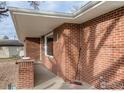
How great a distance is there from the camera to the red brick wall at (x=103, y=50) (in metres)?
5.16

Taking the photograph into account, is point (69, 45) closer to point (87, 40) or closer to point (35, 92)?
point (87, 40)

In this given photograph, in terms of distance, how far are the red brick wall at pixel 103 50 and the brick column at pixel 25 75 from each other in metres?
2.03

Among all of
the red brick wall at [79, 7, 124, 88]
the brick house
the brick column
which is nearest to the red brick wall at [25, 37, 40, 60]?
the brick house

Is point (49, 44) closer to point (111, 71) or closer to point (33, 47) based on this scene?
point (33, 47)

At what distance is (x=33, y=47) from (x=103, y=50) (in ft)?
37.5

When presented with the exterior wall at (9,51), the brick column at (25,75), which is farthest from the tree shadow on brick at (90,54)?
the exterior wall at (9,51)

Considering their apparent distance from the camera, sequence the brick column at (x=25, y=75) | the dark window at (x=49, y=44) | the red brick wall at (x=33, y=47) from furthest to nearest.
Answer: the red brick wall at (x=33, y=47), the dark window at (x=49, y=44), the brick column at (x=25, y=75)

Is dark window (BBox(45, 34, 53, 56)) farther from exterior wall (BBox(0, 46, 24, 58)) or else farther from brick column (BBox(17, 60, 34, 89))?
exterior wall (BBox(0, 46, 24, 58))

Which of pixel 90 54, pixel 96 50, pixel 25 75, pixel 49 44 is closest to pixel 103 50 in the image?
pixel 96 50

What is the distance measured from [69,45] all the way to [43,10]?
2.06 meters

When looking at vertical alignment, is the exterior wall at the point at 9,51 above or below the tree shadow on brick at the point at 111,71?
above

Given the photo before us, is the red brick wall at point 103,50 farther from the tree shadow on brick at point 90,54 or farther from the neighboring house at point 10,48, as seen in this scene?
the neighboring house at point 10,48

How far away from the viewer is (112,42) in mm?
5441

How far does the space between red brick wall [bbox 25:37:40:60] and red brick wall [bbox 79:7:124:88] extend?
374 inches
